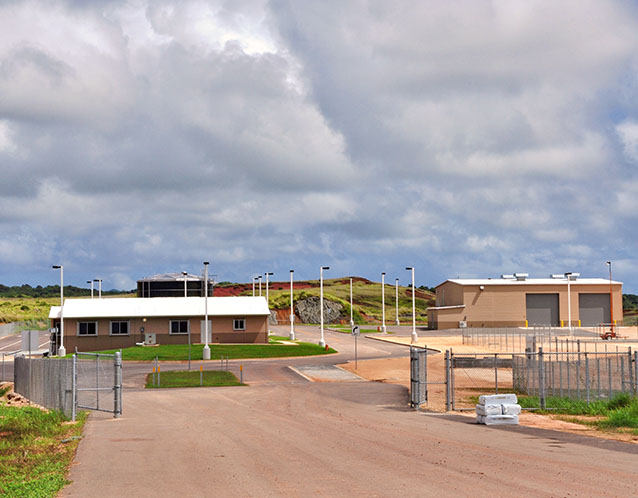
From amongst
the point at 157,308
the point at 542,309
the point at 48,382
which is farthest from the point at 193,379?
the point at 542,309

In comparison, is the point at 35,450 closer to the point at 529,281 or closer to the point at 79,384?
the point at 79,384

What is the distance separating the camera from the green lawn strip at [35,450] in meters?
12.5

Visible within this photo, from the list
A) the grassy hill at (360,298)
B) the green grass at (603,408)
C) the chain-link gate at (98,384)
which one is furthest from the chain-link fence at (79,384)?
the grassy hill at (360,298)

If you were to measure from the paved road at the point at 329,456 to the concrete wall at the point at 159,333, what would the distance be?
140 feet

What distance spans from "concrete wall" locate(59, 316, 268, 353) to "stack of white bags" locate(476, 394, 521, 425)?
49639 mm

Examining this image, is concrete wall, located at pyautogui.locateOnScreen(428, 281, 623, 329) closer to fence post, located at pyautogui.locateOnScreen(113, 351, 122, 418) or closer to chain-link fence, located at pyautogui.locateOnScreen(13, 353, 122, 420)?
chain-link fence, located at pyautogui.locateOnScreen(13, 353, 122, 420)

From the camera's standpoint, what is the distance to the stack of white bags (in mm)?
22469

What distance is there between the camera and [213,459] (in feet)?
50.4

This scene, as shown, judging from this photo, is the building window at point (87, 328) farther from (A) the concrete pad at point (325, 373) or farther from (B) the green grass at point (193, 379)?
(A) the concrete pad at point (325, 373)

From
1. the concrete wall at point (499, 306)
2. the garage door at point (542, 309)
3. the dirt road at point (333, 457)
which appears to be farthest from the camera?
the garage door at point (542, 309)

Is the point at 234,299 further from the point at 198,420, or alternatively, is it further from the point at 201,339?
the point at 198,420

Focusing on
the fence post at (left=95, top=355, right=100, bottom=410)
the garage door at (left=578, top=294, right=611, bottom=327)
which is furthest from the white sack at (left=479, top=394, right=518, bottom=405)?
the garage door at (left=578, top=294, right=611, bottom=327)

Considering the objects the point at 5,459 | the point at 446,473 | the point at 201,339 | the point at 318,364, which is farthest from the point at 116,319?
the point at 446,473

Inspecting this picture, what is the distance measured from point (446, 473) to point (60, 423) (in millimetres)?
13085
